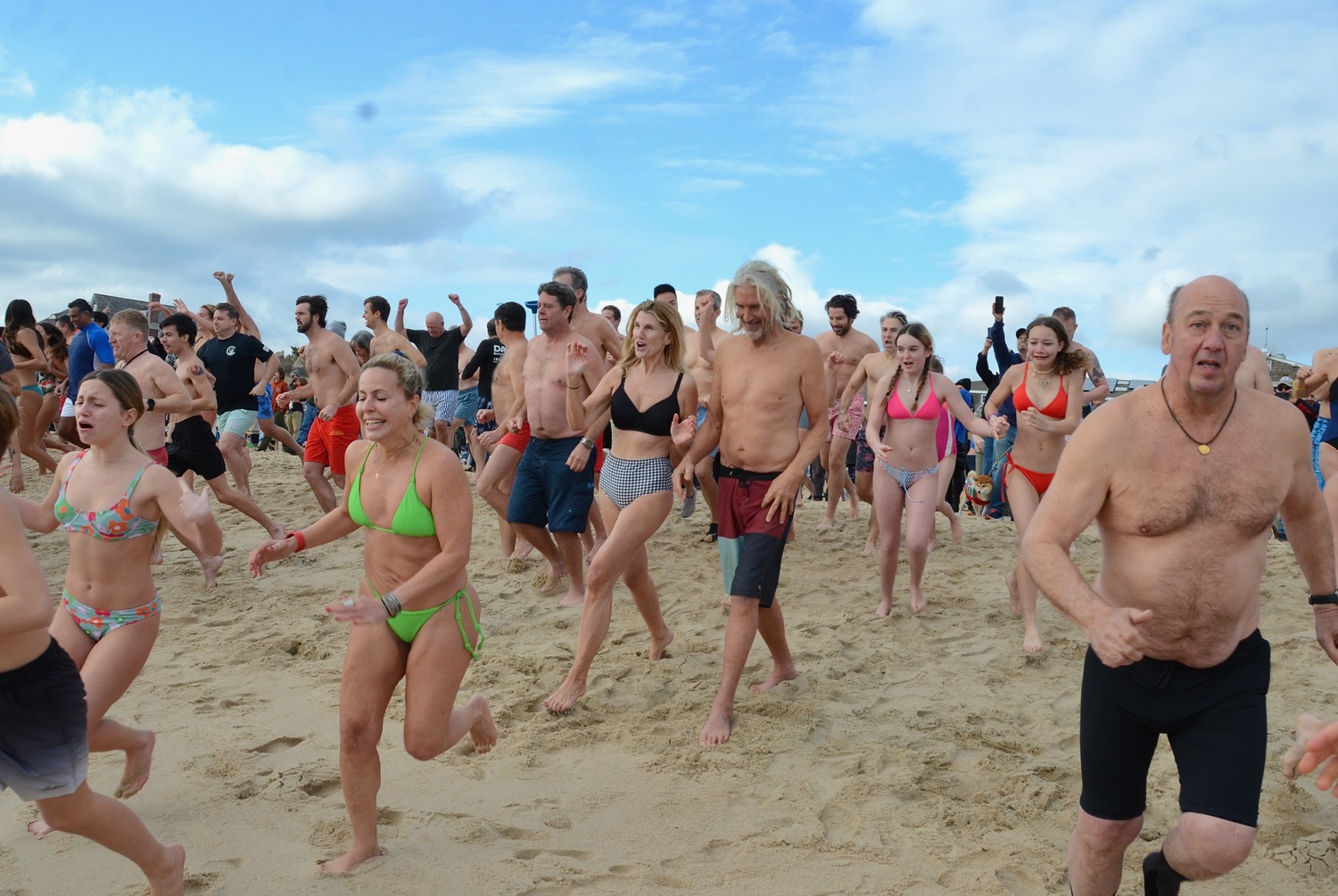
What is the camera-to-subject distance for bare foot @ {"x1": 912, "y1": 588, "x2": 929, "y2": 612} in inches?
276

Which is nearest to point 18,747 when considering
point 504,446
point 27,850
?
point 27,850

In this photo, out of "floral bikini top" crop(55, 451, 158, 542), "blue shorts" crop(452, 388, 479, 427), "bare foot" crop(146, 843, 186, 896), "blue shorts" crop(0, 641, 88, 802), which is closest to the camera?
"blue shorts" crop(0, 641, 88, 802)

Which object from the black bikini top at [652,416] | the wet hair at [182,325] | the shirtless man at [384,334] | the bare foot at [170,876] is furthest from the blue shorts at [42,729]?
the shirtless man at [384,334]

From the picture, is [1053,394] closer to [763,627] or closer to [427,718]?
[763,627]

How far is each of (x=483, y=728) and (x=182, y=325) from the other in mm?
5418

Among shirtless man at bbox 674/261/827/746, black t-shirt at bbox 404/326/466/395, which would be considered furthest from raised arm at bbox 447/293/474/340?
shirtless man at bbox 674/261/827/746

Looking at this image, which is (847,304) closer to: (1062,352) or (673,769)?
(1062,352)

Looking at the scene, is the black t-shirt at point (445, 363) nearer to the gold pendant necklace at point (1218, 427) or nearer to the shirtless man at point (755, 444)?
the shirtless man at point (755, 444)

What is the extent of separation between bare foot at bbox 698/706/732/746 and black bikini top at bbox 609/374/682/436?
5.01 feet

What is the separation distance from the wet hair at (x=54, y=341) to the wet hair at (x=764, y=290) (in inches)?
446

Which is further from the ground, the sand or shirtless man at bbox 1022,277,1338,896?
shirtless man at bbox 1022,277,1338,896

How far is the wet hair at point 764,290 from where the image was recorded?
5.01 metres

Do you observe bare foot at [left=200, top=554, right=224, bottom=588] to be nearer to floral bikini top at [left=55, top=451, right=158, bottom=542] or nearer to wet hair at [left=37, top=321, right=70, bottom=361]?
floral bikini top at [left=55, top=451, right=158, bottom=542]

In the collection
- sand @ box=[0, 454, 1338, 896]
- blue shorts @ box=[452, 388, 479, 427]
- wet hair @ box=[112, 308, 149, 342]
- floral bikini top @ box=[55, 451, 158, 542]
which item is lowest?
sand @ box=[0, 454, 1338, 896]
